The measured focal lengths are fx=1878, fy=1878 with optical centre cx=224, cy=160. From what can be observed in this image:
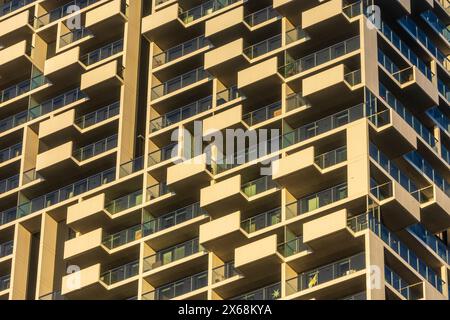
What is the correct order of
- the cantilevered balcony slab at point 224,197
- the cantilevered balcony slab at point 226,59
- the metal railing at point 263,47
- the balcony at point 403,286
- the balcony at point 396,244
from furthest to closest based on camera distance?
1. the metal railing at point 263,47
2. the cantilevered balcony slab at point 226,59
3. the cantilevered balcony slab at point 224,197
4. the balcony at point 396,244
5. the balcony at point 403,286

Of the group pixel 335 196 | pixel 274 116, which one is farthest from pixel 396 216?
pixel 274 116

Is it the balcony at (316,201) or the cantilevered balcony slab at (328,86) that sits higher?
the cantilevered balcony slab at (328,86)

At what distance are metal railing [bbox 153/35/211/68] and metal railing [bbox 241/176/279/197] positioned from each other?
40.3 feet

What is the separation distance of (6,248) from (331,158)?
2170 centimetres

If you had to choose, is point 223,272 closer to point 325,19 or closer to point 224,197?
point 224,197

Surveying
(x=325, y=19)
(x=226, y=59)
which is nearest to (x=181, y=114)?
(x=226, y=59)

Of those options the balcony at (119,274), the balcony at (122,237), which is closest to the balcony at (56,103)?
the balcony at (122,237)

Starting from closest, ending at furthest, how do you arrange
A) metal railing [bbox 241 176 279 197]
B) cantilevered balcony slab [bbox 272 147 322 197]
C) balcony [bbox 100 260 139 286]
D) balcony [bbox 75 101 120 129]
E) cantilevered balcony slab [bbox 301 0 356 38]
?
cantilevered balcony slab [bbox 272 147 322 197], metal railing [bbox 241 176 279 197], balcony [bbox 100 260 139 286], cantilevered balcony slab [bbox 301 0 356 38], balcony [bbox 75 101 120 129]

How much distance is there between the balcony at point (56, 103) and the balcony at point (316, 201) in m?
19.8

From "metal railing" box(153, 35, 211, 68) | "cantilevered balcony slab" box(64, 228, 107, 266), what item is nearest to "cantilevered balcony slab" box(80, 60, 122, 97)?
"metal railing" box(153, 35, 211, 68)

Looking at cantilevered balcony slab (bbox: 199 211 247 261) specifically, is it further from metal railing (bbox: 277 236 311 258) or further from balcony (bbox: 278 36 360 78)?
balcony (bbox: 278 36 360 78)

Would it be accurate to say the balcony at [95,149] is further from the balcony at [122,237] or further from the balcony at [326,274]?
the balcony at [326,274]

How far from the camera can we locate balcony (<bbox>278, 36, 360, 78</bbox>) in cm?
10181

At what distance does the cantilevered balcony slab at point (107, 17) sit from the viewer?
112562mm
